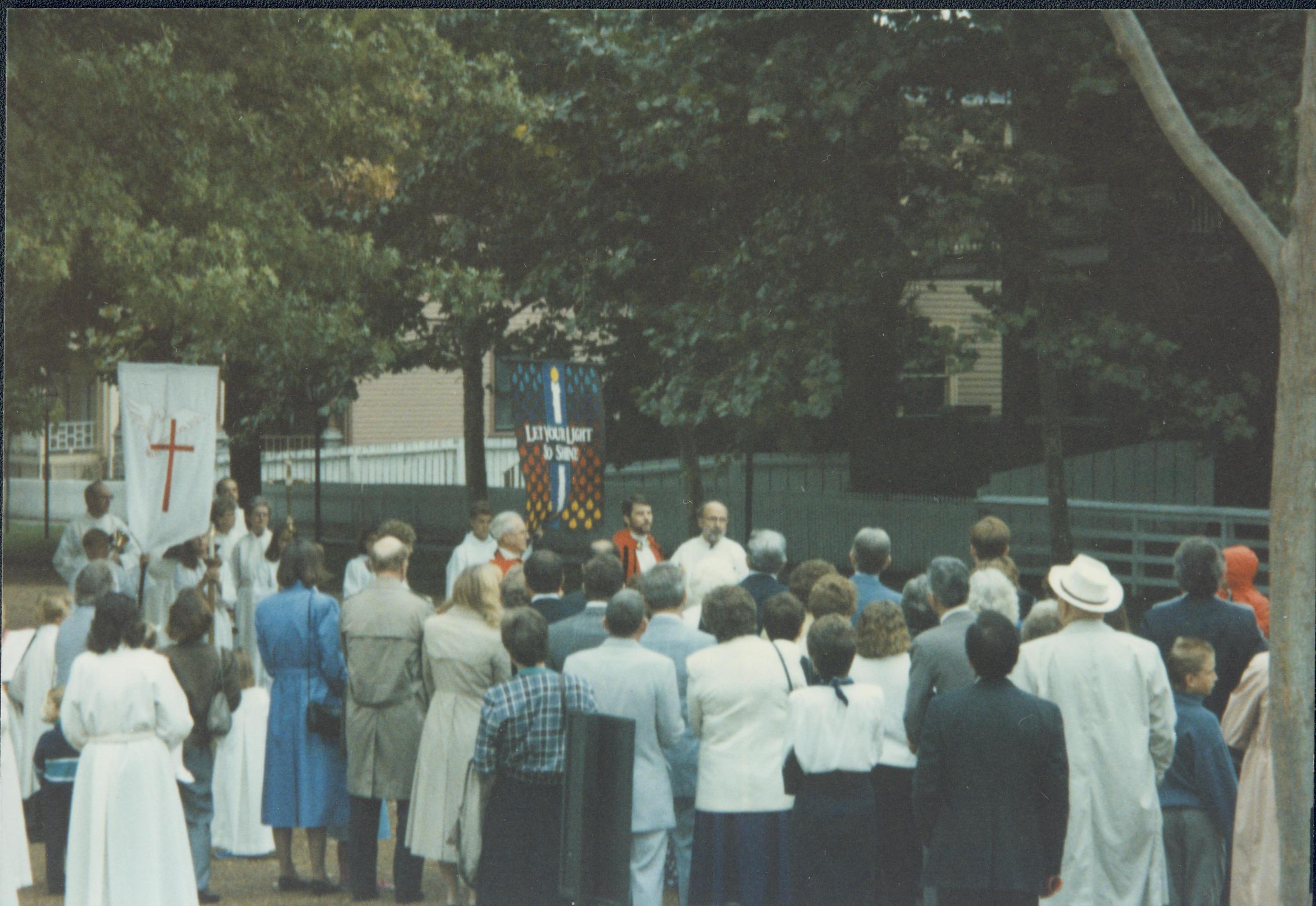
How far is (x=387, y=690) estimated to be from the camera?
7.43 metres

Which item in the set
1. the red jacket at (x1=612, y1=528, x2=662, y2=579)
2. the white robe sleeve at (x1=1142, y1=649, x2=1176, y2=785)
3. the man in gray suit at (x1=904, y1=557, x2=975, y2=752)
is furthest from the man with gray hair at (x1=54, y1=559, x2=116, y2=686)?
the white robe sleeve at (x1=1142, y1=649, x2=1176, y2=785)

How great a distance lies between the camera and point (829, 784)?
602 cm

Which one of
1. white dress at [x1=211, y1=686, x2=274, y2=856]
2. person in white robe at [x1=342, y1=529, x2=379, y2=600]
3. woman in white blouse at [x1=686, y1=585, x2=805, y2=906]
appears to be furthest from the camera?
person in white robe at [x1=342, y1=529, x2=379, y2=600]

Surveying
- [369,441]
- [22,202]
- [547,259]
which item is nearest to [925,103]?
[547,259]

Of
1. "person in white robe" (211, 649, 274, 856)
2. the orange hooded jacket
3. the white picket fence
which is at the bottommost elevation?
"person in white robe" (211, 649, 274, 856)

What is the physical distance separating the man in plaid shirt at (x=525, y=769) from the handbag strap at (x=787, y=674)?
0.79 metres

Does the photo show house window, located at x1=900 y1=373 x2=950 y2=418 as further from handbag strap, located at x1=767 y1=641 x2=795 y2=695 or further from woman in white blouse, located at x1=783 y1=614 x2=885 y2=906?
woman in white blouse, located at x1=783 y1=614 x2=885 y2=906

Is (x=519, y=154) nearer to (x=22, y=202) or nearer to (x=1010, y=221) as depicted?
(x=1010, y=221)

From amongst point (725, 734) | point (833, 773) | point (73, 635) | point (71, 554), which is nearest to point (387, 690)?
point (73, 635)

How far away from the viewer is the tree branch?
19.6ft

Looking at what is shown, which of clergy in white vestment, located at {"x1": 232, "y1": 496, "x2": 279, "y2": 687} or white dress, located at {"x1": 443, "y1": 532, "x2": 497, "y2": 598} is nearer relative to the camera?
white dress, located at {"x1": 443, "y1": 532, "x2": 497, "y2": 598}

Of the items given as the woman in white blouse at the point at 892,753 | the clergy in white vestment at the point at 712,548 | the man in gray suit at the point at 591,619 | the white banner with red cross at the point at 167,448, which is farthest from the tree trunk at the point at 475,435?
the woman in white blouse at the point at 892,753

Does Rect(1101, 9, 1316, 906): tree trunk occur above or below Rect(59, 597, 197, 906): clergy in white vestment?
above

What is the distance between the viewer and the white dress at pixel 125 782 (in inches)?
250
